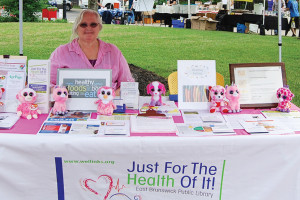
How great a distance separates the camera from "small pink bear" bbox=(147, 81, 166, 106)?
233cm

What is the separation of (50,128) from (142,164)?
500mm

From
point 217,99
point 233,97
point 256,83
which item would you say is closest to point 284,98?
point 256,83

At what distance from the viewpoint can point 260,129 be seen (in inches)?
80.0

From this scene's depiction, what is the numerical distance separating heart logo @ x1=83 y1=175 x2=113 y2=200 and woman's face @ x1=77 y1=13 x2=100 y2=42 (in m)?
1.45

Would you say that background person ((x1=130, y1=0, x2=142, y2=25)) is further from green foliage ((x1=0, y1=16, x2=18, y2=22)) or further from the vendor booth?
the vendor booth

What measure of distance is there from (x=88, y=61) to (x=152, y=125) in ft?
3.90

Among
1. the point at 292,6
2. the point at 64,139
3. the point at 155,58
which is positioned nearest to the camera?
the point at 64,139

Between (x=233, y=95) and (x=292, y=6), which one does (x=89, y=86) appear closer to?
(x=233, y=95)

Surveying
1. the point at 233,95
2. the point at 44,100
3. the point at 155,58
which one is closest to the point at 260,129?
the point at 233,95

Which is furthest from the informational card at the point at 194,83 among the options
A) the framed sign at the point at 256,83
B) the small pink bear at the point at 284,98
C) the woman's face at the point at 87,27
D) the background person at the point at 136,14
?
the background person at the point at 136,14

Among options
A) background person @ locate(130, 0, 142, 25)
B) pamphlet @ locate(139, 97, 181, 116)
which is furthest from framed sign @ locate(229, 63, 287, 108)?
background person @ locate(130, 0, 142, 25)

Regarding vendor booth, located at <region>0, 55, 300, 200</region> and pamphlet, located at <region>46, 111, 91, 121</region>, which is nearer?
vendor booth, located at <region>0, 55, 300, 200</region>

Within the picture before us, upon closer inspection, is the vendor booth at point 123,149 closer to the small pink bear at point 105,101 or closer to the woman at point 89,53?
the small pink bear at point 105,101

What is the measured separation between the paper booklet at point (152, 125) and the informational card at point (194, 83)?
0.22 m
